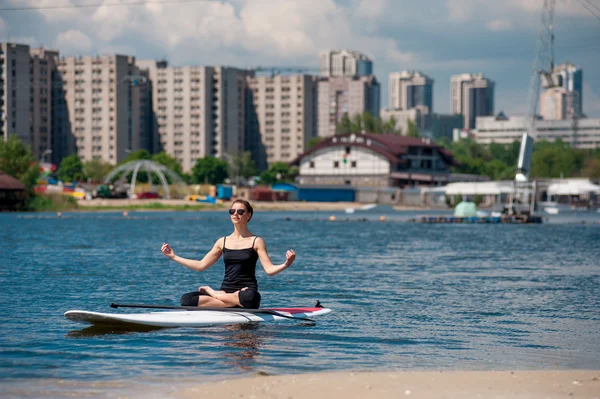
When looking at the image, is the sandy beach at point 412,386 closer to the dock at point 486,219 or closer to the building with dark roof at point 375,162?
the dock at point 486,219

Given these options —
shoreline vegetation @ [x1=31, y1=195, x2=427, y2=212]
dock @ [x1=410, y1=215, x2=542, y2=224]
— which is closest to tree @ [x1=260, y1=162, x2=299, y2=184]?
shoreline vegetation @ [x1=31, y1=195, x2=427, y2=212]

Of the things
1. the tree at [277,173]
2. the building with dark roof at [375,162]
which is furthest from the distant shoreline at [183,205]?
the tree at [277,173]

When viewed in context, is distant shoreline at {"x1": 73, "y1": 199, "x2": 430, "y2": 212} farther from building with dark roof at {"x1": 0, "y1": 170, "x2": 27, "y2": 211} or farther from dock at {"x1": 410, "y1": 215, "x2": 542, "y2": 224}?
dock at {"x1": 410, "y1": 215, "x2": 542, "y2": 224}

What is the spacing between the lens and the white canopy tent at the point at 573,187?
405ft

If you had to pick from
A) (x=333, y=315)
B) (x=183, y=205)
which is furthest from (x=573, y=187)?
(x=333, y=315)

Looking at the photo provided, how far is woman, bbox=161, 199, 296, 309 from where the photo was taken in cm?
1579

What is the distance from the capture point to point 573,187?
124750 millimetres

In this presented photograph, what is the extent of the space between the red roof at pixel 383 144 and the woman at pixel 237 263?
136 metres

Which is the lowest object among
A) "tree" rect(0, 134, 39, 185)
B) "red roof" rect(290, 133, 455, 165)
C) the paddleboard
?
the paddleboard

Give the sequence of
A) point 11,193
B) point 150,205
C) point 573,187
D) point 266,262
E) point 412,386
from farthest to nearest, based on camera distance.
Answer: point 150,205 → point 573,187 → point 11,193 → point 266,262 → point 412,386

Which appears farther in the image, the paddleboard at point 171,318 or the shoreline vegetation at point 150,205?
the shoreline vegetation at point 150,205

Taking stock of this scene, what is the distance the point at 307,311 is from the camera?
18359 millimetres

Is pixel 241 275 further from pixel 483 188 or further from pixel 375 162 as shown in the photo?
pixel 375 162

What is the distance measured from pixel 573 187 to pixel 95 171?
89.6 metres
